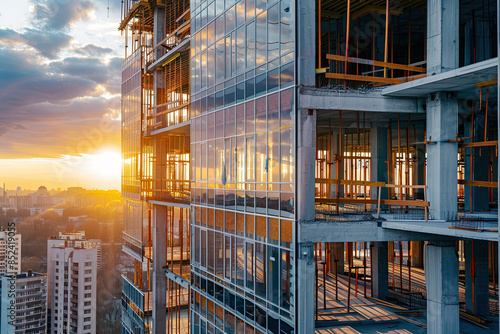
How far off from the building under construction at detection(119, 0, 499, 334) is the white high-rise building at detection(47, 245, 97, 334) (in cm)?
5494

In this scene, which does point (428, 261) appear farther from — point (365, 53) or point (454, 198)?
point (365, 53)

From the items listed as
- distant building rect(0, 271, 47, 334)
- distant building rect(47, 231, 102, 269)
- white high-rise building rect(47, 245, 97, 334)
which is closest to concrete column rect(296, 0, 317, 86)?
distant building rect(0, 271, 47, 334)

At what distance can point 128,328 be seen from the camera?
130ft

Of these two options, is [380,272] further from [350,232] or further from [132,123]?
[132,123]

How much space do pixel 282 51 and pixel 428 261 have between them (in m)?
9.05

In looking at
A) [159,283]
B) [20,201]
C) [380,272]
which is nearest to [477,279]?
[380,272]

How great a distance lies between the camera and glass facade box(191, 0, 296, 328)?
15.5 m

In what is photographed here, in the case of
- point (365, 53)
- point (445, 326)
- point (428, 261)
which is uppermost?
point (365, 53)

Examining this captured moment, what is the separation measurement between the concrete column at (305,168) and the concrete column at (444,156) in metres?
4.17

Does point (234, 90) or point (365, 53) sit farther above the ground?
point (365, 53)

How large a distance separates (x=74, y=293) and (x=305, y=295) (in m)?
75.2

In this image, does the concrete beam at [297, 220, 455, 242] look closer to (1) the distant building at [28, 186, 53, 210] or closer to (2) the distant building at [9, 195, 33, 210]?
(2) the distant building at [9, 195, 33, 210]

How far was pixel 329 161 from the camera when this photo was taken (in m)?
21.6

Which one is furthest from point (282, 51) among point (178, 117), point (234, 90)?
point (178, 117)
